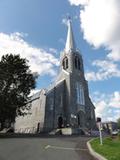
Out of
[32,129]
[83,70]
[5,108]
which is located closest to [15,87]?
[5,108]

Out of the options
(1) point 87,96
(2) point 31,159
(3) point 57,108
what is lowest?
(2) point 31,159

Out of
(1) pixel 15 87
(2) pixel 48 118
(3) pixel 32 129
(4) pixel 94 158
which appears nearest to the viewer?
(4) pixel 94 158

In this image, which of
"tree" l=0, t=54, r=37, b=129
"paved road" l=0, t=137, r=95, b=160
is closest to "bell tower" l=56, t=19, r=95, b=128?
"tree" l=0, t=54, r=37, b=129

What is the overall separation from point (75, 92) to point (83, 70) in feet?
32.5

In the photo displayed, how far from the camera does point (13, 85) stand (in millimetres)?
37594

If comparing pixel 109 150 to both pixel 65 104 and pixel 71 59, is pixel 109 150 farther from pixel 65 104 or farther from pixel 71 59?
pixel 71 59

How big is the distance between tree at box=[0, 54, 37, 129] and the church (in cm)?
1318

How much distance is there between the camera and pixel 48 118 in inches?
1999

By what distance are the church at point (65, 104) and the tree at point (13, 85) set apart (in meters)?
13.2

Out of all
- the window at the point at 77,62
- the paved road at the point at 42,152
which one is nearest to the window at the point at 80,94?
the window at the point at 77,62

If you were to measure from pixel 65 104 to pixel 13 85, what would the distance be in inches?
838

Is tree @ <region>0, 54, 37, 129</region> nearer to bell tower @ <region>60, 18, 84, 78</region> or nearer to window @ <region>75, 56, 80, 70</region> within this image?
bell tower @ <region>60, 18, 84, 78</region>

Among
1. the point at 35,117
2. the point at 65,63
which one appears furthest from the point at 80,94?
the point at 35,117

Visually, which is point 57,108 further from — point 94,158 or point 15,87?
point 94,158
